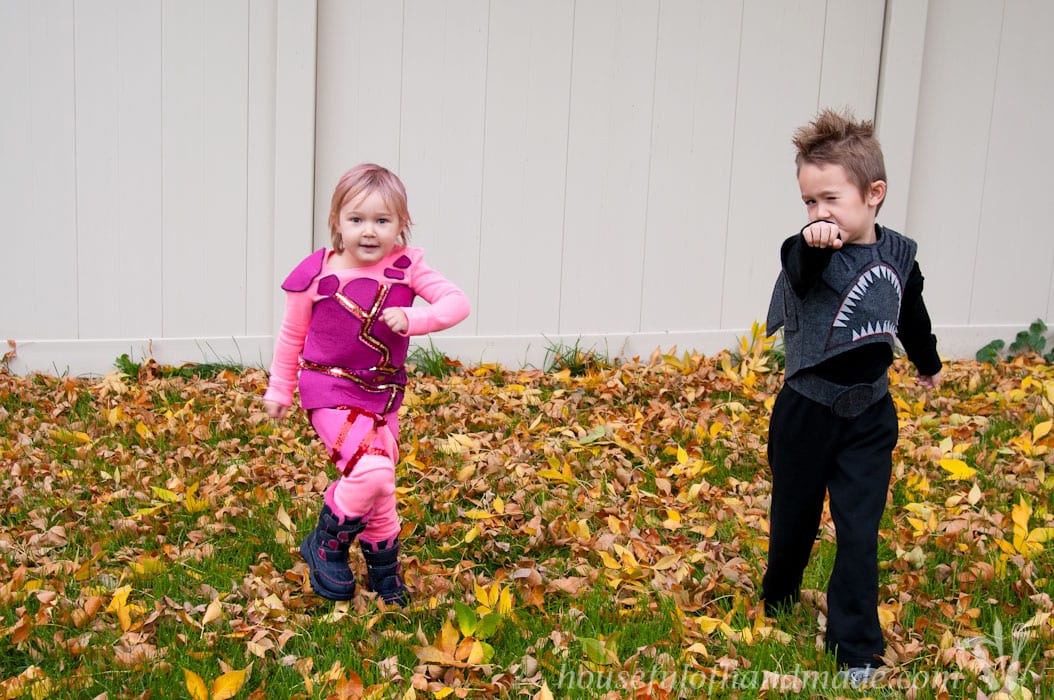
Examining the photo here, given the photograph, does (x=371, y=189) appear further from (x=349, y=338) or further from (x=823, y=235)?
(x=823, y=235)

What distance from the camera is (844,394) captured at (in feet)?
8.66

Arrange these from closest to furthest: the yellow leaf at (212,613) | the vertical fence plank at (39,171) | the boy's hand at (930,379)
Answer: the yellow leaf at (212,613)
the boy's hand at (930,379)
the vertical fence plank at (39,171)

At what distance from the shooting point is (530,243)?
5609 millimetres

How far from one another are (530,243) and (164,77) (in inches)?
78.3

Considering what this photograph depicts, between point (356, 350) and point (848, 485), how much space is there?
4.46ft

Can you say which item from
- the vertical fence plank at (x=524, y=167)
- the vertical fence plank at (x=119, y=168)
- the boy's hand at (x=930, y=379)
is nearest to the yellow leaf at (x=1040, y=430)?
the boy's hand at (x=930, y=379)

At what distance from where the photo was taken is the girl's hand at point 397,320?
106 inches

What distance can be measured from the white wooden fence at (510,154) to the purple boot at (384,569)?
2.55m

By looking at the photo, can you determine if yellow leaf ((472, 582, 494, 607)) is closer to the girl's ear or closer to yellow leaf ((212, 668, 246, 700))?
yellow leaf ((212, 668, 246, 700))

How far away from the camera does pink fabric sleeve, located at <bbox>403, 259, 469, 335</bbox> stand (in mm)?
2750

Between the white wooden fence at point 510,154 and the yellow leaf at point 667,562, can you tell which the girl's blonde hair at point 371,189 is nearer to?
the yellow leaf at point 667,562

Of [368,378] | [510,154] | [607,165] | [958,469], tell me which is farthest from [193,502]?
[607,165]

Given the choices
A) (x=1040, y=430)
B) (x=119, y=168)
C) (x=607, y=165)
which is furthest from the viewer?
(x=607, y=165)

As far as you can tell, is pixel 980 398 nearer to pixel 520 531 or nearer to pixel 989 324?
pixel 989 324
